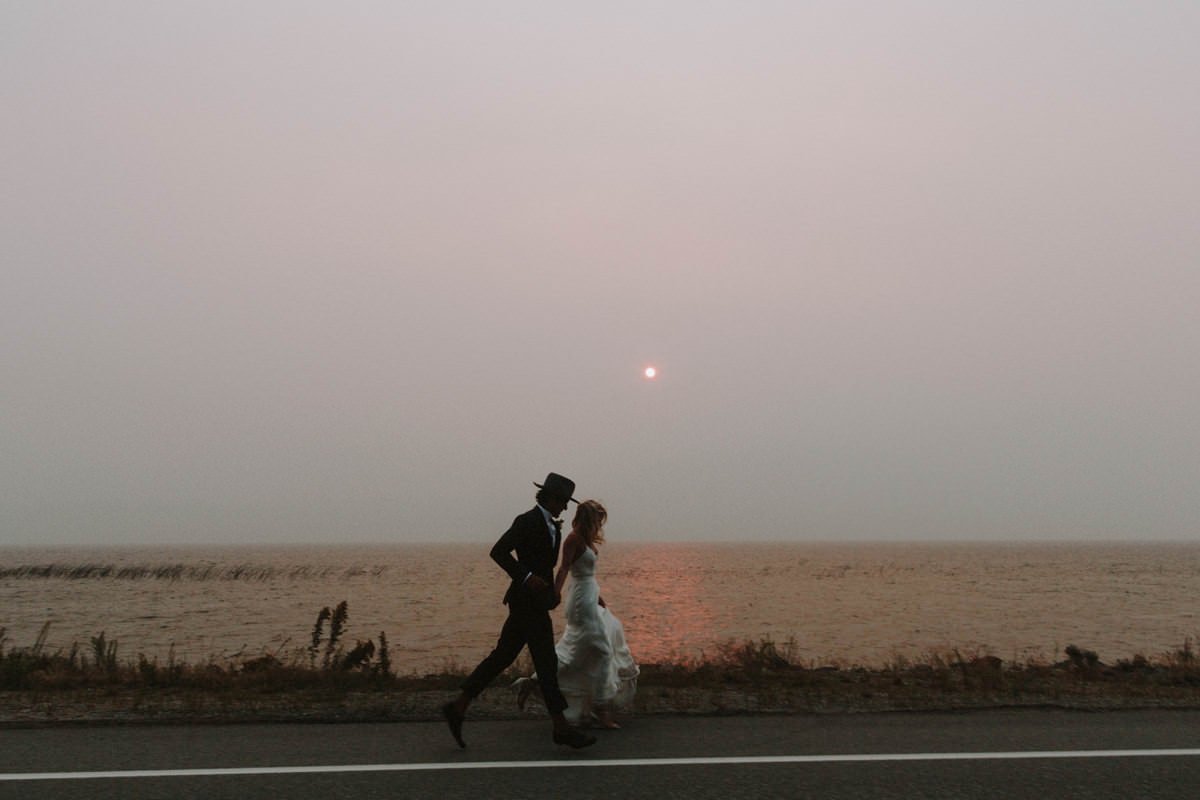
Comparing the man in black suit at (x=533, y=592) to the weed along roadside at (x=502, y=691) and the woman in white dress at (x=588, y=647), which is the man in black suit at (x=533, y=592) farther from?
the weed along roadside at (x=502, y=691)

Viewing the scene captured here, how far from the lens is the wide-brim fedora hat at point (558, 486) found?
7.35 m

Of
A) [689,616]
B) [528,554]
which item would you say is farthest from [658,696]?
[689,616]

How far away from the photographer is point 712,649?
74.7 feet

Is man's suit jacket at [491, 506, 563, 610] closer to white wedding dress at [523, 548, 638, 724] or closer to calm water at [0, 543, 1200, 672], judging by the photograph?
white wedding dress at [523, 548, 638, 724]

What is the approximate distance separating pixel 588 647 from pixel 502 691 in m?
1.96

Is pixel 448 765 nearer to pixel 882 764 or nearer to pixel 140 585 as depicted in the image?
pixel 882 764

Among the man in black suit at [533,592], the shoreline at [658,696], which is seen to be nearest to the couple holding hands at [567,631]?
the man in black suit at [533,592]

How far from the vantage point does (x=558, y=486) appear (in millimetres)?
7359

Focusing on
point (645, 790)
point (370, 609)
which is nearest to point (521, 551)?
point (645, 790)

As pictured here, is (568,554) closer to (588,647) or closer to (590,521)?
(590,521)

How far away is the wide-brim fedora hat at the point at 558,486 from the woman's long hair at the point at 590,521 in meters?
0.27

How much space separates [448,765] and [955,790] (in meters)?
3.07

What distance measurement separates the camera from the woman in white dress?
7.61m

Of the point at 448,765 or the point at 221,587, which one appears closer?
the point at 448,765
